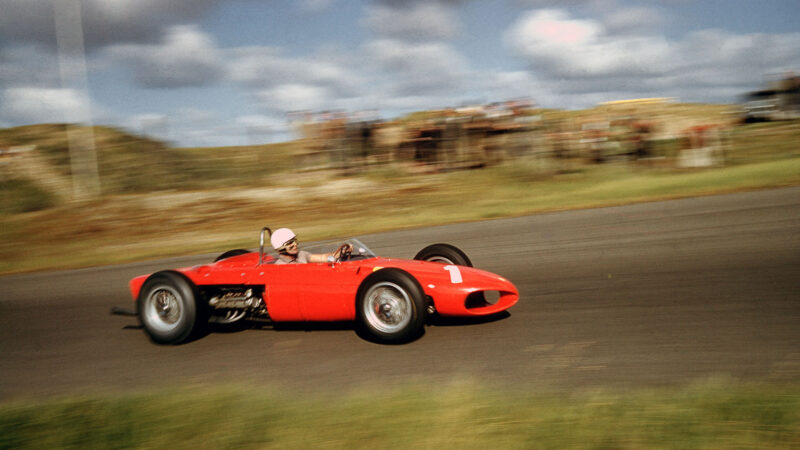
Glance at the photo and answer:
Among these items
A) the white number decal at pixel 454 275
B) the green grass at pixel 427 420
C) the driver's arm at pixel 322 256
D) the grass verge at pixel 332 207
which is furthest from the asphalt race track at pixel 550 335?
the grass verge at pixel 332 207

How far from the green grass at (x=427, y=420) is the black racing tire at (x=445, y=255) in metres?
2.35

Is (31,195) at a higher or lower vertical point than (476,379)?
higher

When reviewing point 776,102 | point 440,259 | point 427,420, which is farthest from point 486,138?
point 427,420

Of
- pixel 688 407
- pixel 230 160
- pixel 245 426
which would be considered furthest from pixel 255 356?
pixel 230 160

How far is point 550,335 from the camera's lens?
17.7 feet

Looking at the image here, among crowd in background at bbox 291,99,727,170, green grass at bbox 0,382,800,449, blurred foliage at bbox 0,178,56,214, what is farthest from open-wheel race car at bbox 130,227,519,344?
blurred foliage at bbox 0,178,56,214

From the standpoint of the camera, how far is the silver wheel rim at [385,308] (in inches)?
215

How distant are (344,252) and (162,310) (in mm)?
1892

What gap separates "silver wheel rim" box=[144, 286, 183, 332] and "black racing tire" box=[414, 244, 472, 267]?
2.40 meters

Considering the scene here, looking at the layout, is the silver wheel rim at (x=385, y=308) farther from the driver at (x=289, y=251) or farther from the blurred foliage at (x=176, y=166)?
the blurred foliage at (x=176, y=166)

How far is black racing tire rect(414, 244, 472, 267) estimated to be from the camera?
21.7 ft

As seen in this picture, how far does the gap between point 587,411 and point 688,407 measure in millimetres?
533

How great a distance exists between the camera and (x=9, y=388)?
5293 mm

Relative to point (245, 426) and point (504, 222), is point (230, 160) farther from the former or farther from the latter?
point (245, 426)
